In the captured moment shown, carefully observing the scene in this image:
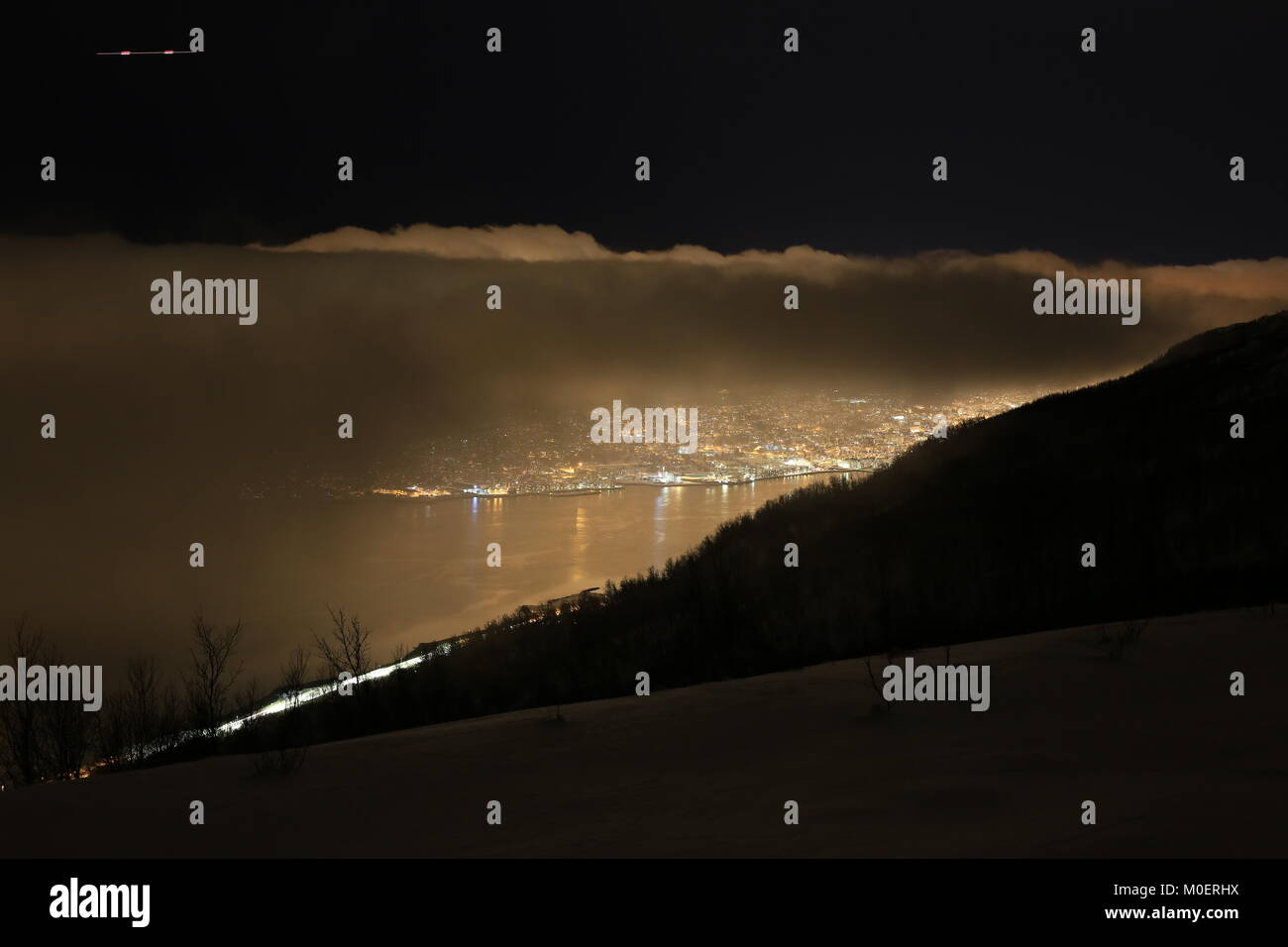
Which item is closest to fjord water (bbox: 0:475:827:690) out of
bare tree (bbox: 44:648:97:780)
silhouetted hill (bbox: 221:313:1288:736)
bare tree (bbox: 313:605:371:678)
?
bare tree (bbox: 313:605:371:678)

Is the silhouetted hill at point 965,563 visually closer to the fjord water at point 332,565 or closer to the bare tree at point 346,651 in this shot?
the bare tree at point 346,651

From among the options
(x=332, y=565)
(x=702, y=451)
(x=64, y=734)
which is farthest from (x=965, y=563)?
(x=702, y=451)

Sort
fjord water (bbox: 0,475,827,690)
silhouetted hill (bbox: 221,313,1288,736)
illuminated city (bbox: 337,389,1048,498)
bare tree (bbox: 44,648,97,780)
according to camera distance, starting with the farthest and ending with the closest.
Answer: illuminated city (bbox: 337,389,1048,498) → fjord water (bbox: 0,475,827,690) → bare tree (bbox: 44,648,97,780) → silhouetted hill (bbox: 221,313,1288,736)

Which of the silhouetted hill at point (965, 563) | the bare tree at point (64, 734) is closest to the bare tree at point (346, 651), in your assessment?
the silhouetted hill at point (965, 563)

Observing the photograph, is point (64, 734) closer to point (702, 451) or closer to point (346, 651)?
point (346, 651)

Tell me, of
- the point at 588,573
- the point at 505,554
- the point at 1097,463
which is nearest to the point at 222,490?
the point at 505,554

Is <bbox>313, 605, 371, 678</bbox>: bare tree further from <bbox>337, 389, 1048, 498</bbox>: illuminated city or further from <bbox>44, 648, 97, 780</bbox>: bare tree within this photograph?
<bbox>337, 389, 1048, 498</bbox>: illuminated city

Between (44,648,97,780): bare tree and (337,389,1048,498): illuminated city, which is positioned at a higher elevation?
(337,389,1048,498): illuminated city
